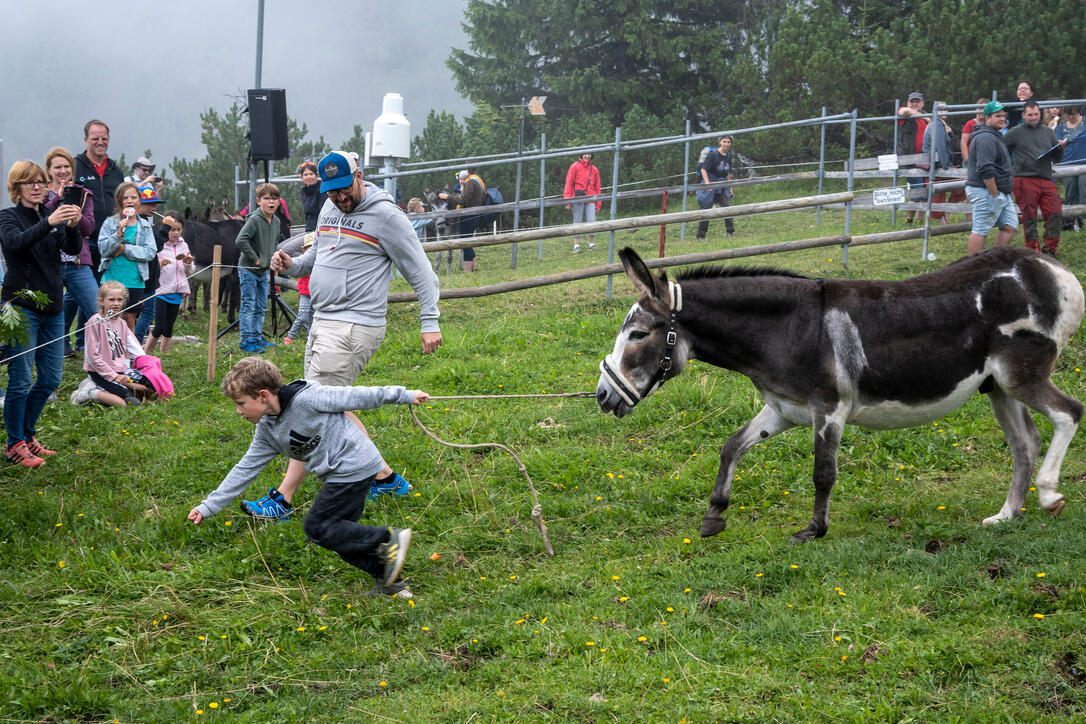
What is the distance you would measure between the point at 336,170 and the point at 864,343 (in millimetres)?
3219

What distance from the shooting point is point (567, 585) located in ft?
17.7

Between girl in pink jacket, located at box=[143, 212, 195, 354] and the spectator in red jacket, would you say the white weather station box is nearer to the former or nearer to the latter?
girl in pink jacket, located at box=[143, 212, 195, 354]

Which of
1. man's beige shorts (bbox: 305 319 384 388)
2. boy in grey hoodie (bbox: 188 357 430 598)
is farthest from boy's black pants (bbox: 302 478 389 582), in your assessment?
man's beige shorts (bbox: 305 319 384 388)

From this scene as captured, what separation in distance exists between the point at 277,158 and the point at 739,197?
13814 mm

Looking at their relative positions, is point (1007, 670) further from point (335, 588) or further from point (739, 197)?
point (739, 197)

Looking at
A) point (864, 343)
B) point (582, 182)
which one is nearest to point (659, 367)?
point (864, 343)

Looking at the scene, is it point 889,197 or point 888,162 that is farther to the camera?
point 888,162

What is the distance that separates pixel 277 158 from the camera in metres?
14.2

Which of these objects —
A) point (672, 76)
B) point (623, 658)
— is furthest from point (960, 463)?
point (672, 76)

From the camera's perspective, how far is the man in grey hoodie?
6.12m

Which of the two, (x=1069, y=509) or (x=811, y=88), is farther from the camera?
(x=811, y=88)

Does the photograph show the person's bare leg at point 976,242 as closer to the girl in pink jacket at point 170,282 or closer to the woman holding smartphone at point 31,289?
the girl in pink jacket at point 170,282

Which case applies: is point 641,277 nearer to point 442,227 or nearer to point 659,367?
point 659,367

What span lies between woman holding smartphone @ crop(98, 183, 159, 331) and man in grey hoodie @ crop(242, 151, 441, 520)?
5.07 metres
